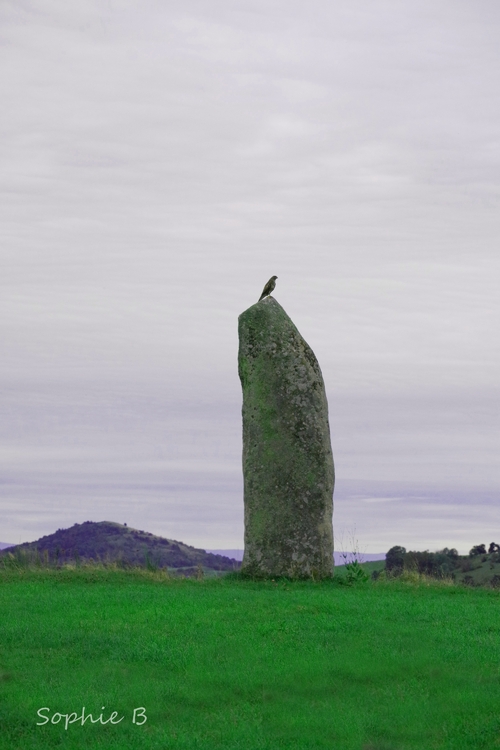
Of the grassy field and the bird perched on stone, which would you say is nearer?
the grassy field

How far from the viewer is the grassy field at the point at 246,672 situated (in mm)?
9273

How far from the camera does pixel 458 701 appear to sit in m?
10.3

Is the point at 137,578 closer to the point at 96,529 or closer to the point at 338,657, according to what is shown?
the point at 338,657

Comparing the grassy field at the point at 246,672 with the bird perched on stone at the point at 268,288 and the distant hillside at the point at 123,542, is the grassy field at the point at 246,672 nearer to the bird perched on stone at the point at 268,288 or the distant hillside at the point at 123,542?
the bird perched on stone at the point at 268,288

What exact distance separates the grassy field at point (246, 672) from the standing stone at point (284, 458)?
10.8 ft

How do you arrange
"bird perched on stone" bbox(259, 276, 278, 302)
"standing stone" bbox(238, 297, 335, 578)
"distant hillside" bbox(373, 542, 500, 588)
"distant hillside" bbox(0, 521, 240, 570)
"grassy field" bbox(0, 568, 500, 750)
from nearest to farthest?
"grassy field" bbox(0, 568, 500, 750), "standing stone" bbox(238, 297, 335, 578), "bird perched on stone" bbox(259, 276, 278, 302), "distant hillside" bbox(373, 542, 500, 588), "distant hillside" bbox(0, 521, 240, 570)

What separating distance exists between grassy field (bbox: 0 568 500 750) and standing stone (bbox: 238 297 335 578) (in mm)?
3290

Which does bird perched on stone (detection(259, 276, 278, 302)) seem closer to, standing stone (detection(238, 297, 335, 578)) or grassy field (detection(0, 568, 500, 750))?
standing stone (detection(238, 297, 335, 578))

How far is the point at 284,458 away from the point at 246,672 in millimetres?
9944

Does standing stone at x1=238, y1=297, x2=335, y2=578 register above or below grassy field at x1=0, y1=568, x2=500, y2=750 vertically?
above

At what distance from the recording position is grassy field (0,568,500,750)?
9273 mm

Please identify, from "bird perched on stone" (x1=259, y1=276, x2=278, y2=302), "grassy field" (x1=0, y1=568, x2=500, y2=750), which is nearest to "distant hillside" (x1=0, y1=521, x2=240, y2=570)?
"bird perched on stone" (x1=259, y1=276, x2=278, y2=302)

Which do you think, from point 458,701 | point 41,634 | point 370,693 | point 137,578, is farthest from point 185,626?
point 137,578

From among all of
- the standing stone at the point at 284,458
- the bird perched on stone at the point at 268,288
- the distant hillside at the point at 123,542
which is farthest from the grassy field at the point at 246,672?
the distant hillside at the point at 123,542
